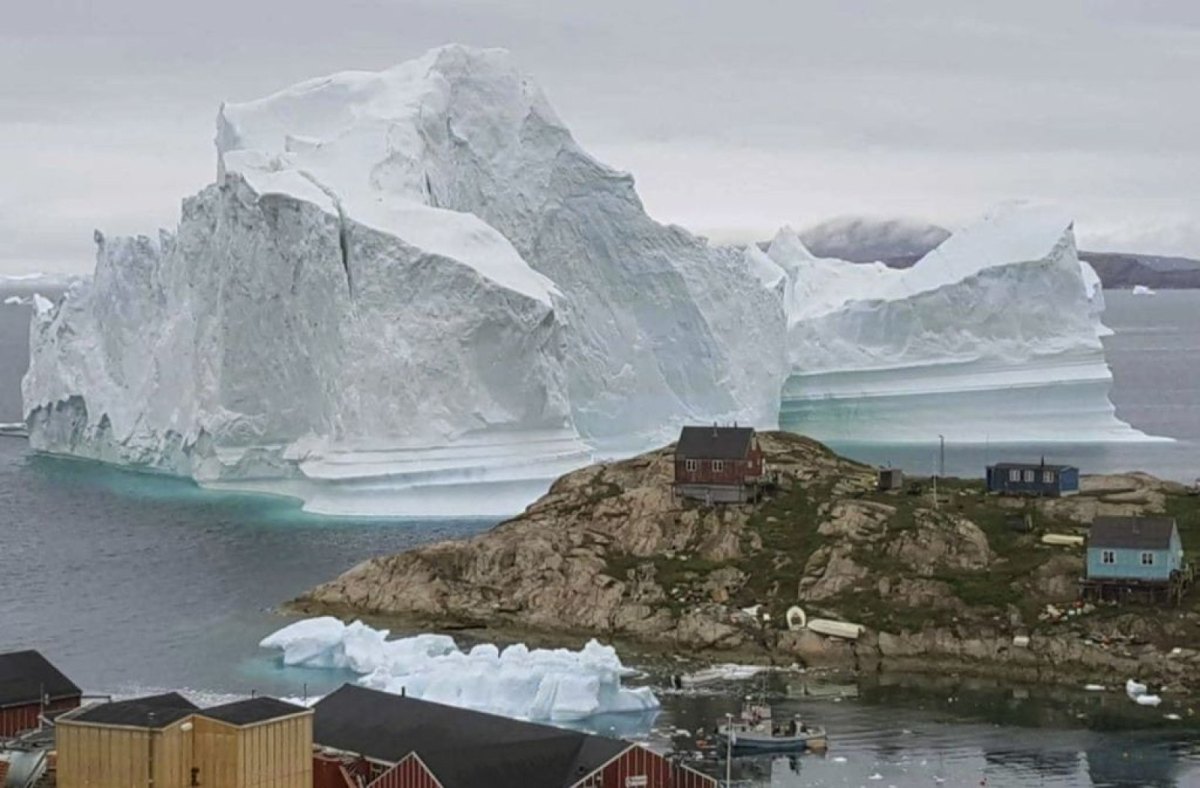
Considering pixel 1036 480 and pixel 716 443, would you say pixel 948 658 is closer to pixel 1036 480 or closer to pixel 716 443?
pixel 1036 480

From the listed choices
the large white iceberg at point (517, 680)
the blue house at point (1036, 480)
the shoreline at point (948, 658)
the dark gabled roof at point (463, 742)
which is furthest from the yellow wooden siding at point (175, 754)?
the blue house at point (1036, 480)

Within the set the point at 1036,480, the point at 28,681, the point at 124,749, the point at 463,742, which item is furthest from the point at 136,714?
the point at 1036,480

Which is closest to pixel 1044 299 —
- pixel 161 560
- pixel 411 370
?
pixel 411 370

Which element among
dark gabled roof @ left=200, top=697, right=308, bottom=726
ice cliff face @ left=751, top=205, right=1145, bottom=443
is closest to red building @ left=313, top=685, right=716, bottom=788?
dark gabled roof @ left=200, top=697, right=308, bottom=726

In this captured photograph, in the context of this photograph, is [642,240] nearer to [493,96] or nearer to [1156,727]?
[493,96]

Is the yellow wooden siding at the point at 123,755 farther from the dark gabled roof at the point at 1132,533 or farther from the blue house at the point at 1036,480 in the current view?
the blue house at the point at 1036,480

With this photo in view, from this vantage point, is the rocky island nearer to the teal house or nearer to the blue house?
the blue house
